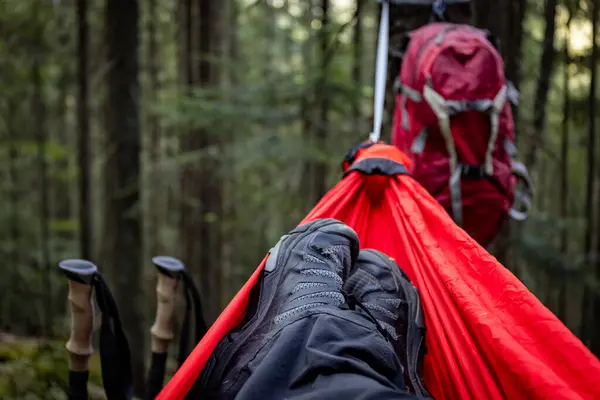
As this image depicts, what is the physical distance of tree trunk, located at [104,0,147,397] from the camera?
5043mm

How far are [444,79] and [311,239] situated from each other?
94cm

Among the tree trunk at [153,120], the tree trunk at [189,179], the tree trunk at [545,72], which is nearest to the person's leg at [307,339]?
the tree trunk at [545,72]

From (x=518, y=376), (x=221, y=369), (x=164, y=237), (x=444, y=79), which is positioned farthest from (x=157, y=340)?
(x=164, y=237)

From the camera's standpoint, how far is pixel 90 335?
1.50m

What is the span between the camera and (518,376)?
1.34 metres

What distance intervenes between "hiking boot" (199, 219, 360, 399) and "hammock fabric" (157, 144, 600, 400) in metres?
0.05

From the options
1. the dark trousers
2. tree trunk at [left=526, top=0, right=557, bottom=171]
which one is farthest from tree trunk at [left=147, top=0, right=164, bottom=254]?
the dark trousers

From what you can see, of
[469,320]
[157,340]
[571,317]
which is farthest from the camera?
[571,317]

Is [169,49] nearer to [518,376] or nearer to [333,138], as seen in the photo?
[333,138]

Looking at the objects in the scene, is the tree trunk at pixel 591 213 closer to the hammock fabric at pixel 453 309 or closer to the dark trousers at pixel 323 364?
the hammock fabric at pixel 453 309

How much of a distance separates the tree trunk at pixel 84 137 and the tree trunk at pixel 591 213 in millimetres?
5735

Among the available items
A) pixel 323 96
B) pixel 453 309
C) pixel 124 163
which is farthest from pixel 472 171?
pixel 124 163

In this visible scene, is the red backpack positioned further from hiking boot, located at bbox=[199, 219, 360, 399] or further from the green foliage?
the green foliage

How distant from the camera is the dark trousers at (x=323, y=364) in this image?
110 centimetres
